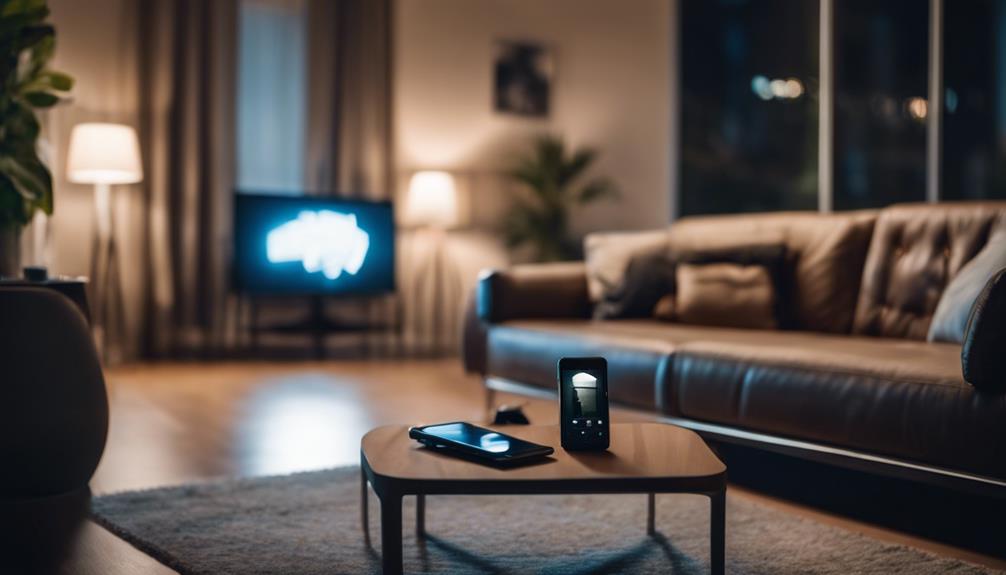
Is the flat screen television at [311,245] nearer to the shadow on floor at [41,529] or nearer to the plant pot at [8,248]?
the plant pot at [8,248]

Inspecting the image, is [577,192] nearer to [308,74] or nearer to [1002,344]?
[308,74]

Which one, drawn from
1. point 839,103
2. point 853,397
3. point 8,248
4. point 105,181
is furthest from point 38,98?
point 839,103

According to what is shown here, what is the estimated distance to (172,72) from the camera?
504 cm

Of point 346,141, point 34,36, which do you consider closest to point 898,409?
point 34,36

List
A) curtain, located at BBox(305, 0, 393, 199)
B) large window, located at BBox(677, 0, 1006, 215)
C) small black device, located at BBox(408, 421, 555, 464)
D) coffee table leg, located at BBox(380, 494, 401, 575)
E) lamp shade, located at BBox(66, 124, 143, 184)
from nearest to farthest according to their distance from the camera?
coffee table leg, located at BBox(380, 494, 401, 575) < small black device, located at BBox(408, 421, 555, 464) < lamp shade, located at BBox(66, 124, 143, 184) < large window, located at BBox(677, 0, 1006, 215) < curtain, located at BBox(305, 0, 393, 199)

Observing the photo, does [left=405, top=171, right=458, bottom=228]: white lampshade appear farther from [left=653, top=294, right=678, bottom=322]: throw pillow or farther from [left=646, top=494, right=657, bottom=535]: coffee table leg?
[left=646, top=494, right=657, bottom=535]: coffee table leg

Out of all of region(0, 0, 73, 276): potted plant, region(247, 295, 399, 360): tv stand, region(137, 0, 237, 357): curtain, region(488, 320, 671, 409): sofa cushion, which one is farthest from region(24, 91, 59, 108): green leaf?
region(247, 295, 399, 360): tv stand

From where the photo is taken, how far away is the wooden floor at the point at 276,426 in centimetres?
203

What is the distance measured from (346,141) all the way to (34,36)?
7.78 feet

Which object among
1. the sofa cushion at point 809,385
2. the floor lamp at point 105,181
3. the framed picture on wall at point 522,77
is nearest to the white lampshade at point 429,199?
the framed picture on wall at point 522,77

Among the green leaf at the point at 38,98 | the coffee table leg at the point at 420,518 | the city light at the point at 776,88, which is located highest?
the city light at the point at 776,88

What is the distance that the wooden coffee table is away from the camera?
1496mm

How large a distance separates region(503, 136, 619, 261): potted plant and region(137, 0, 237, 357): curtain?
1.77m

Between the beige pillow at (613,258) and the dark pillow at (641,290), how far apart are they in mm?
47
